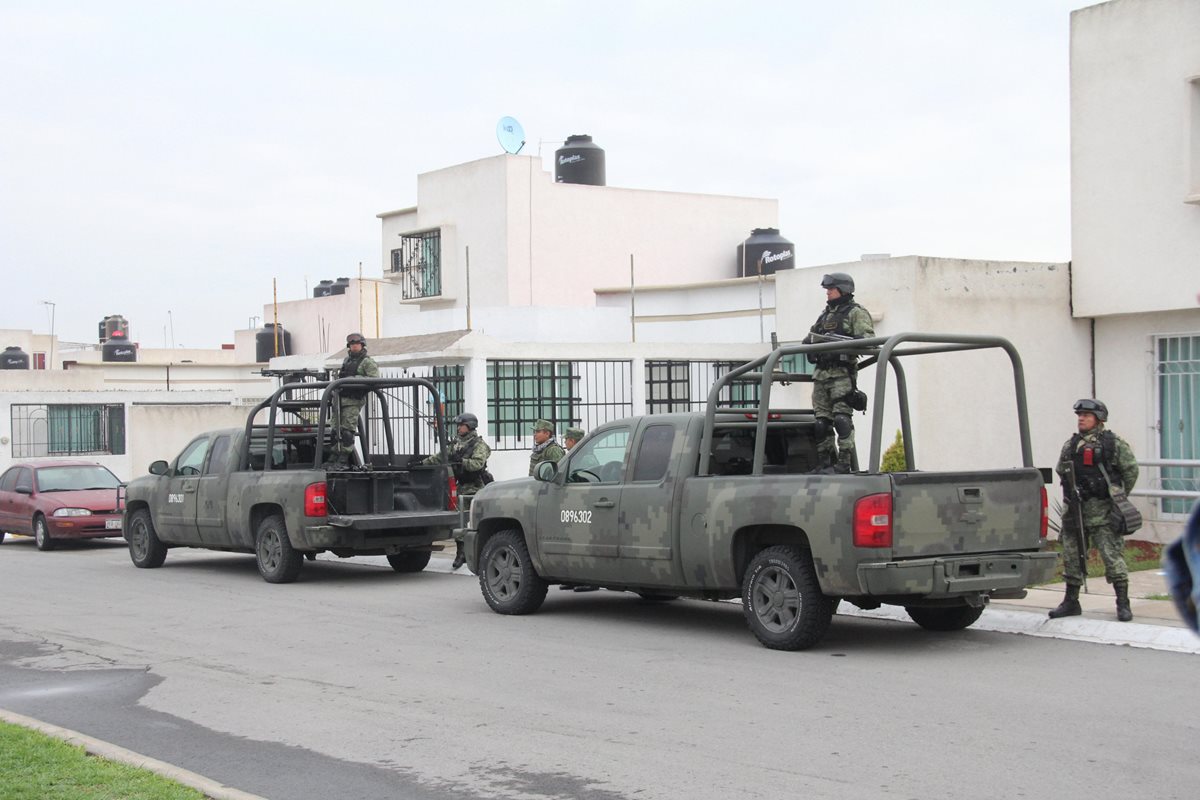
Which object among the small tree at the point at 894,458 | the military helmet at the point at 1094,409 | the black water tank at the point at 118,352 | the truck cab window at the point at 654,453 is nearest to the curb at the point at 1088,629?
the military helmet at the point at 1094,409

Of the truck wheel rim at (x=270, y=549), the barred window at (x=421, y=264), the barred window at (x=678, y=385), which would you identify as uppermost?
the barred window at (x=421, y=264)

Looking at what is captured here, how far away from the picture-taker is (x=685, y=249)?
33875mm

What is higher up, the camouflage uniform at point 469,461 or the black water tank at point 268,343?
the black water tank at point 268,343

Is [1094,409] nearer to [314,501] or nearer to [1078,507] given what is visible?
[1078,507]

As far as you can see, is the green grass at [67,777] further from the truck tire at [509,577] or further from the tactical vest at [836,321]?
the tactical vest at [836,321]

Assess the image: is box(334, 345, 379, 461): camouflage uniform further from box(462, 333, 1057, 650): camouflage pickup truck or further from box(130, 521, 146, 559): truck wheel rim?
box(462, 333, 1057, 650): camouflage pickup truck

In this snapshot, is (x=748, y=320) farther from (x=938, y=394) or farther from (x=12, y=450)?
(x=12, y=450)

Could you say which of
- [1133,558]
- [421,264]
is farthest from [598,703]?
[421,264]

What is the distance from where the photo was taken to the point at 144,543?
57.8 ft

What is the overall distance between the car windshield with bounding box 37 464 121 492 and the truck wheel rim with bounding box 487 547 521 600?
1148cm

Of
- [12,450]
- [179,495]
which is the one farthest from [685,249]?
[179,495]

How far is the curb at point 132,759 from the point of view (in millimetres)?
6207

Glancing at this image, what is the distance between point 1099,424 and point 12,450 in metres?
25.2

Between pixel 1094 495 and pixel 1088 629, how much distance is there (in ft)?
3.44
